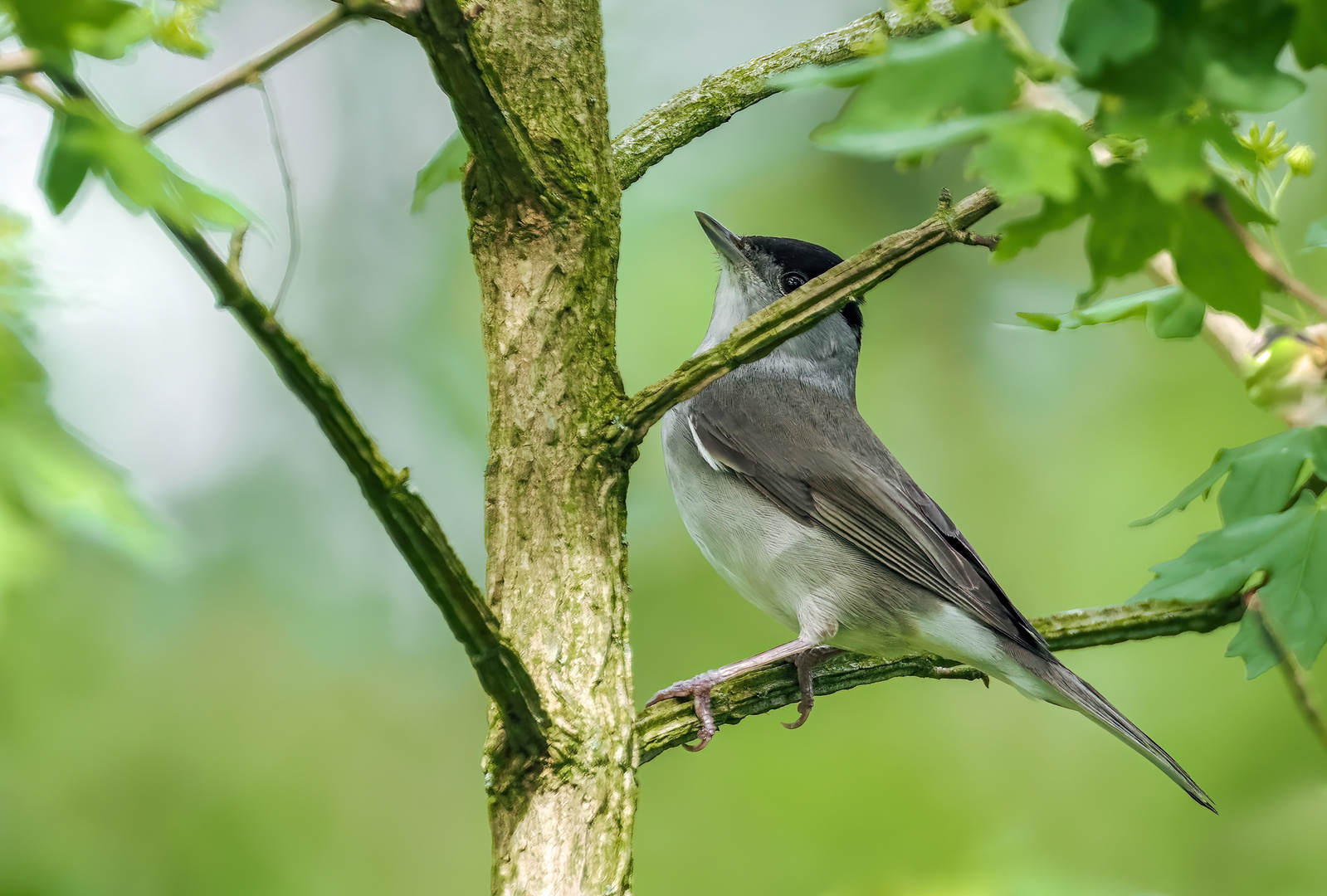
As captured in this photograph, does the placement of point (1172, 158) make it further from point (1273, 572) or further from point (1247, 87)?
point (1273, 572)

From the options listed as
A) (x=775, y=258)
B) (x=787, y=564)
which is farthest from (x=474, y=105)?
(x=775, y=258)

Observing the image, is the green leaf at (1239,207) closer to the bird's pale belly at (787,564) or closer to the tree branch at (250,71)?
the tree branch at (250,71)

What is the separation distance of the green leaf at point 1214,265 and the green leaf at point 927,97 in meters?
0.31

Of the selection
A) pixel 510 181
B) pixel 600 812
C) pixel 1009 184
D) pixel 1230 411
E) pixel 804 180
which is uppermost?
pixel 804 180

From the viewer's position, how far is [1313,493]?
2.17 metres

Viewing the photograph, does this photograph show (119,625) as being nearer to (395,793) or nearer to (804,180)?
(395,793)

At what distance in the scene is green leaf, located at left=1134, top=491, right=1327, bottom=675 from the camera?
192 cm

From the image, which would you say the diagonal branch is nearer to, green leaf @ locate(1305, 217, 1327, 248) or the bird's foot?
the bird's foot

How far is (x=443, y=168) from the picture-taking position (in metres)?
2.62

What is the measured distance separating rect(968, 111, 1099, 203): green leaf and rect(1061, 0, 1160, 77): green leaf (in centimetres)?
7

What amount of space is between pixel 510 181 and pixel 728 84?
85 cm

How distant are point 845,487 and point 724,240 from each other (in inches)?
50.2

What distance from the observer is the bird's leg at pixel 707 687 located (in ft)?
7.82

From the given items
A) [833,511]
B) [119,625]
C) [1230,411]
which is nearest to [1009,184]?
[833,511]
